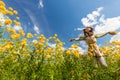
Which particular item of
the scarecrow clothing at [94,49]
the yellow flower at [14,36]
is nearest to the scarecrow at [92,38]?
the scarecrow clothing at [94,49]

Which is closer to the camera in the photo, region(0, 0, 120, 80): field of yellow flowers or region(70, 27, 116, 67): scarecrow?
region(0, 0, 120, 80): field of yellow flowers

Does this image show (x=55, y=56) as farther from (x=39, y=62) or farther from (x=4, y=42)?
(x=39, y=62)

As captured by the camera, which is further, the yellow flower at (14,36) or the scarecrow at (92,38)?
the scarecrow at (92,38)

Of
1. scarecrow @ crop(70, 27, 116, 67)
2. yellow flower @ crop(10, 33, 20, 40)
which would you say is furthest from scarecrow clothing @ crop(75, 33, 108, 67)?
yellow flower @ crop(10, 33, 20, 40)

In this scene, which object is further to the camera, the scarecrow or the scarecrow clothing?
the scarecrow

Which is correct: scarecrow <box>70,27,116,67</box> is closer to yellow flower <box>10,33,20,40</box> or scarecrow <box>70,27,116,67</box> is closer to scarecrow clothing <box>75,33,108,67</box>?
scarecrow clothing <box>75,33,108,67</box>

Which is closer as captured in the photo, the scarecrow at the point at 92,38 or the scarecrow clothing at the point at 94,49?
the scarecrow clothing at the point at 94,49

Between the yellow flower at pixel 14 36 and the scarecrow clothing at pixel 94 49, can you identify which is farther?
the scarecrow clothing at pixel 94 49

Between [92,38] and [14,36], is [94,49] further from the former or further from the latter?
[14,36]

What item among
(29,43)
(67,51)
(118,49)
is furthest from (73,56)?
(118,49)

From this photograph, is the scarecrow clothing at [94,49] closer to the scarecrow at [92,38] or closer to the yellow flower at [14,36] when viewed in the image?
the scarecrow at [92,38]

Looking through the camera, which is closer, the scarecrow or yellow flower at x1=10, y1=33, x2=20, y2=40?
yellow flower at x1=10, y1=33, x2=20, y2=40

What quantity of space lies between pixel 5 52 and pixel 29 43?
1745mm

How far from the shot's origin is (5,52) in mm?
7633
